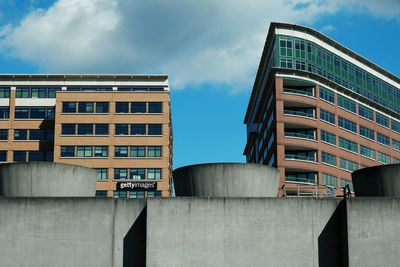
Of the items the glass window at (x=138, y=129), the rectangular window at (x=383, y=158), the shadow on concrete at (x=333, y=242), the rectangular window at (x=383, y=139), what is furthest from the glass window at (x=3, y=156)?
the shadow on concrete at (x=333, y=242)

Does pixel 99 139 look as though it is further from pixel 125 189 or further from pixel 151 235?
pixel 151 235

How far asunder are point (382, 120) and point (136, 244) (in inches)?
3614

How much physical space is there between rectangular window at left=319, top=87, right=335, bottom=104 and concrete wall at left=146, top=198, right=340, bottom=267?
240ft

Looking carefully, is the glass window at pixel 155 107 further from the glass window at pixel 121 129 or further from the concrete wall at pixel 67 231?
the concrete wall at pixel 67 231

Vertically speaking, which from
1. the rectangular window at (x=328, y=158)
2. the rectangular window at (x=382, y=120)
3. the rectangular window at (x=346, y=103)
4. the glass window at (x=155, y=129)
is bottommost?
the rectangular window at (x=328, y=158)

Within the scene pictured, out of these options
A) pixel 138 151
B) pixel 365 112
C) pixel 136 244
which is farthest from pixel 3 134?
pixel 136 244

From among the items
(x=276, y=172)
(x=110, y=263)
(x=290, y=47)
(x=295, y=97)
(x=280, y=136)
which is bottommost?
(x=110, y=263)

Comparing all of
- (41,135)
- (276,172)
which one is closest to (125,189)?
(41,135)

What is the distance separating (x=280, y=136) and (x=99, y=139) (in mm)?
31435

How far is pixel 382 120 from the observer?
111625 mm

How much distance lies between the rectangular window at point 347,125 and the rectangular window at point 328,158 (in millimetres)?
6145

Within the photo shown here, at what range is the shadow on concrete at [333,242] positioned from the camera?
26188 millimetres

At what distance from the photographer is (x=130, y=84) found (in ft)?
385

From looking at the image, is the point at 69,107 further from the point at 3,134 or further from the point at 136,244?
the point at 136,244
